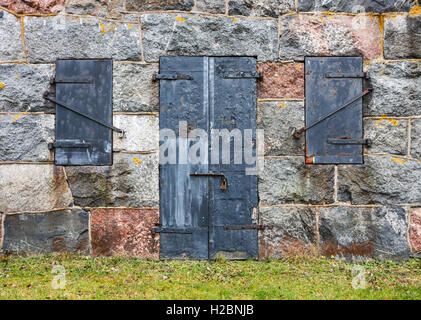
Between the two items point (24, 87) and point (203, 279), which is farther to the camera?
point (24, 87)

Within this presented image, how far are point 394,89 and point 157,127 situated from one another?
7.51 ft

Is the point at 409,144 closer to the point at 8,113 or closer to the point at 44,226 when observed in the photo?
the point at 44,226

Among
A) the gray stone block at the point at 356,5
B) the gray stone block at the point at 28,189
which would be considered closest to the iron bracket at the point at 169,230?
the gray stone block at the point at 28,189

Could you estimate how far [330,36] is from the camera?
3617mm

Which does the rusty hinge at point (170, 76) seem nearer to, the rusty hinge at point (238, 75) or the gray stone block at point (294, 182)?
the rusty hinge at point (238, 75)

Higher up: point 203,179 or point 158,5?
point 158,5

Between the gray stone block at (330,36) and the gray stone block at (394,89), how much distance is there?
0.20m

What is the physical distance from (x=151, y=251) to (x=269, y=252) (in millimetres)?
1130

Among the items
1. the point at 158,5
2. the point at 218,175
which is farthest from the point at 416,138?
the point at 158,5

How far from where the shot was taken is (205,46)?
3604 millimetres

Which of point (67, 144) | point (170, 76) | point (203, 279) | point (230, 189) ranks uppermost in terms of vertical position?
point (170, 76)

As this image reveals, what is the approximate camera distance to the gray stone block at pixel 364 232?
3561mm

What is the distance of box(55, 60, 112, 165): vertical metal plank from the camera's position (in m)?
3.60

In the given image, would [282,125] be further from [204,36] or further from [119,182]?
[119,182]
